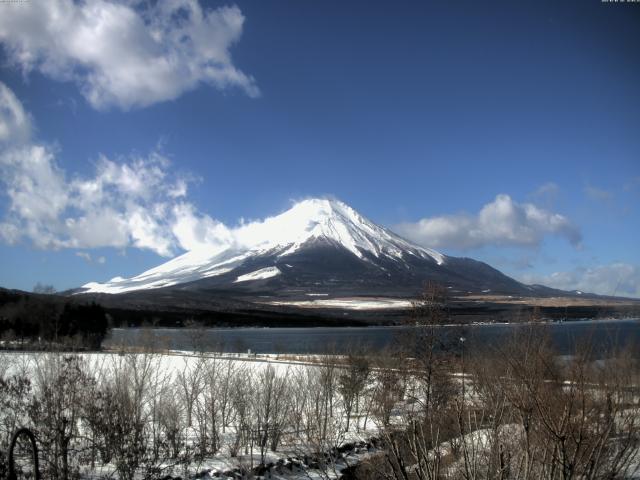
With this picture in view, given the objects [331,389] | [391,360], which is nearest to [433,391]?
[331,389]

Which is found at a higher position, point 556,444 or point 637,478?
point 556,444

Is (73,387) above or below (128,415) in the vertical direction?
above

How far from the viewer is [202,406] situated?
29.4m

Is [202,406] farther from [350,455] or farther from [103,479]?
[103,479]

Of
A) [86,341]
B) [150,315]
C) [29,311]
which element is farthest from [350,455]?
[150,315]

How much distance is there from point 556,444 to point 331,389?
25.0m

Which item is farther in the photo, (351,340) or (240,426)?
(351,340)

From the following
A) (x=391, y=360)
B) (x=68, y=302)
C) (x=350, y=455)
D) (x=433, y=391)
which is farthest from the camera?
(x=68, y=302)

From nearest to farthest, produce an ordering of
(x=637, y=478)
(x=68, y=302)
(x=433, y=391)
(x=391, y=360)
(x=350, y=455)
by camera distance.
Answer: (x=637, y=478) < (x=350, y=455) < (x=433, y=391) < (x=391, y=360) < (x=68, y=302)

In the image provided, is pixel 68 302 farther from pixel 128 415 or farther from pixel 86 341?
pixel 128 415

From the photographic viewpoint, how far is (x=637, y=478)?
1598 cm

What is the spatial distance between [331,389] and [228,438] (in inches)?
291

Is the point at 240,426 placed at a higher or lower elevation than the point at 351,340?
lower

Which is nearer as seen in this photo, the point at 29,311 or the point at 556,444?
the point at 556,444
